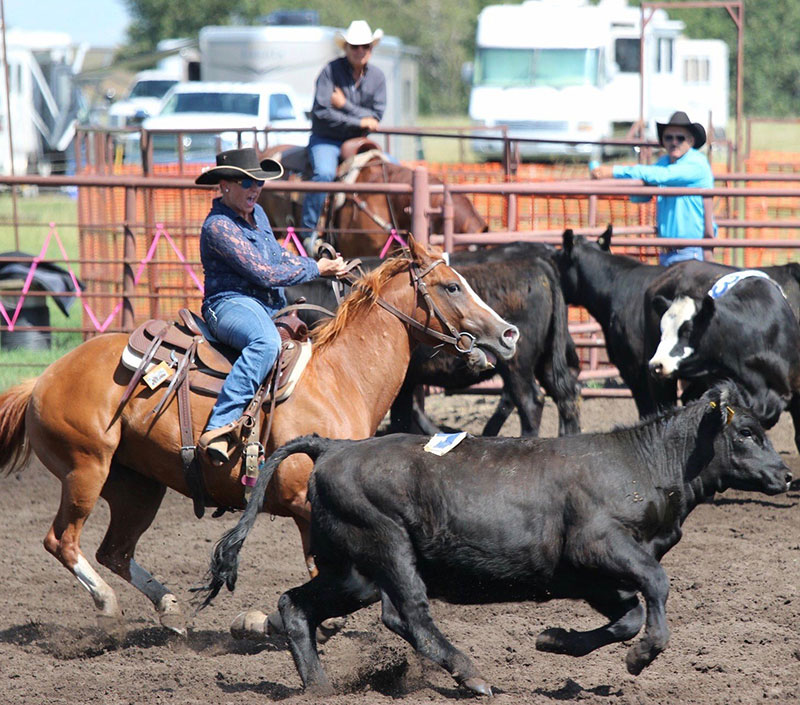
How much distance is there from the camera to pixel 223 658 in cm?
478

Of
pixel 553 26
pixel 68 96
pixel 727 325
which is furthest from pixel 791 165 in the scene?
pixel 68 96

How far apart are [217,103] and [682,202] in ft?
42.0

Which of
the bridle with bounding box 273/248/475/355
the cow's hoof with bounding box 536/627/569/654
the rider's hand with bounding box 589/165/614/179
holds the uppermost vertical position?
the rider's hand with bounding box 589/165/614/179

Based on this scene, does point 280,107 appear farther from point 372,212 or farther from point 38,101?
point 38,101

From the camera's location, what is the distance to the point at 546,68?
2486 cm

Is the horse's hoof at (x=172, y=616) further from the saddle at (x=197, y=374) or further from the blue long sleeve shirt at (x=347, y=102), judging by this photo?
the blue long sleeve shirt at (x=347, y=102)

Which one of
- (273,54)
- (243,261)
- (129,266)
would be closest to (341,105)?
(129,266)

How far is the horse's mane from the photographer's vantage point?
207 inches

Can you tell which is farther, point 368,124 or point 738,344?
point 368,124

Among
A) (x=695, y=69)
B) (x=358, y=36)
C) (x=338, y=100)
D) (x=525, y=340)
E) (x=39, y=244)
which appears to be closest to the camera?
(x=525, y=340)

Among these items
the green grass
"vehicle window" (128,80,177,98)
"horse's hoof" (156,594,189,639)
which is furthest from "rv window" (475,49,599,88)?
"horse's hoof" (156,594,189,639)

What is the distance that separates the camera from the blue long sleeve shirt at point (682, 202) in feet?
27.1

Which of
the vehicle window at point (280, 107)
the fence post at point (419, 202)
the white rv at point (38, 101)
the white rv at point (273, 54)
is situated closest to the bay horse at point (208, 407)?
the fence post at point (419, 202)

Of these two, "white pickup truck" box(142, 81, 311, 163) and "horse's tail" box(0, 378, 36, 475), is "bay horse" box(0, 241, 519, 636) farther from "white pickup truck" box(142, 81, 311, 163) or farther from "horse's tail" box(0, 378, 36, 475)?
"white pickup truck" box(142, 81, 311, 163)
